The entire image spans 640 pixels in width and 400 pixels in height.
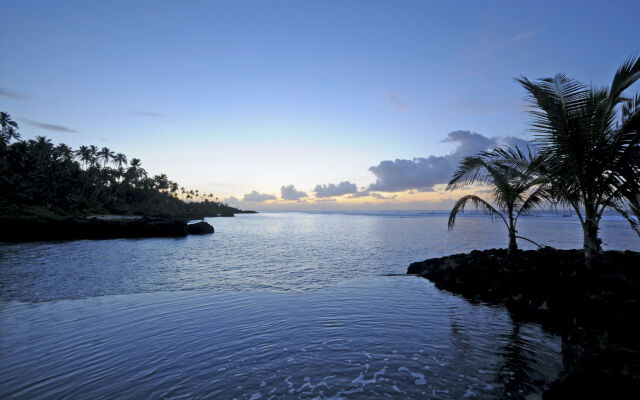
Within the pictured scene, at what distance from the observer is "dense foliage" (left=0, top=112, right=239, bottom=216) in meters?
60.6

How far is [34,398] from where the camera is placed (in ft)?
14.8

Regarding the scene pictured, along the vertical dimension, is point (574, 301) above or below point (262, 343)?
above

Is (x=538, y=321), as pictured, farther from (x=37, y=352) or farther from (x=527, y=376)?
(x=37, y=352)

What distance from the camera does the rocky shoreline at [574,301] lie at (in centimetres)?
409

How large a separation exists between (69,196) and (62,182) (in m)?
6.86

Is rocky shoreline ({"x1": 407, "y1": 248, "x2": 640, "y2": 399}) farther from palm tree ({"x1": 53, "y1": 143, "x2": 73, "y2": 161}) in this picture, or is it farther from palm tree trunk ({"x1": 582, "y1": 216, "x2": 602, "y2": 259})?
palm tree ({"x1": 53, "y1": 143, "x2": 73, "y2": 161})

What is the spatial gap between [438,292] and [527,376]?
663cm

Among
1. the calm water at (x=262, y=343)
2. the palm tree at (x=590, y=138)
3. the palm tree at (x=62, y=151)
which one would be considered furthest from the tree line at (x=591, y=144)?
the palm tree at (x=62, y=151)

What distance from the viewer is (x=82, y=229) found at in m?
43.5

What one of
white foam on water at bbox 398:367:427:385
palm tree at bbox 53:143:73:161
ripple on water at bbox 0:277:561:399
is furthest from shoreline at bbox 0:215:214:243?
palm tree at bbox 53:143:73:161

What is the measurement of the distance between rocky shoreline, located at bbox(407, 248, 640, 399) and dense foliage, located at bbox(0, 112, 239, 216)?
65255 millimetres

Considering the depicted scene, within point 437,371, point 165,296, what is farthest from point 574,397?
point 165,296

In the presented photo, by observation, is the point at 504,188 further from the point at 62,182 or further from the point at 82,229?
the point at 62,182

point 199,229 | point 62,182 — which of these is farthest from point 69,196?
point 199,229
